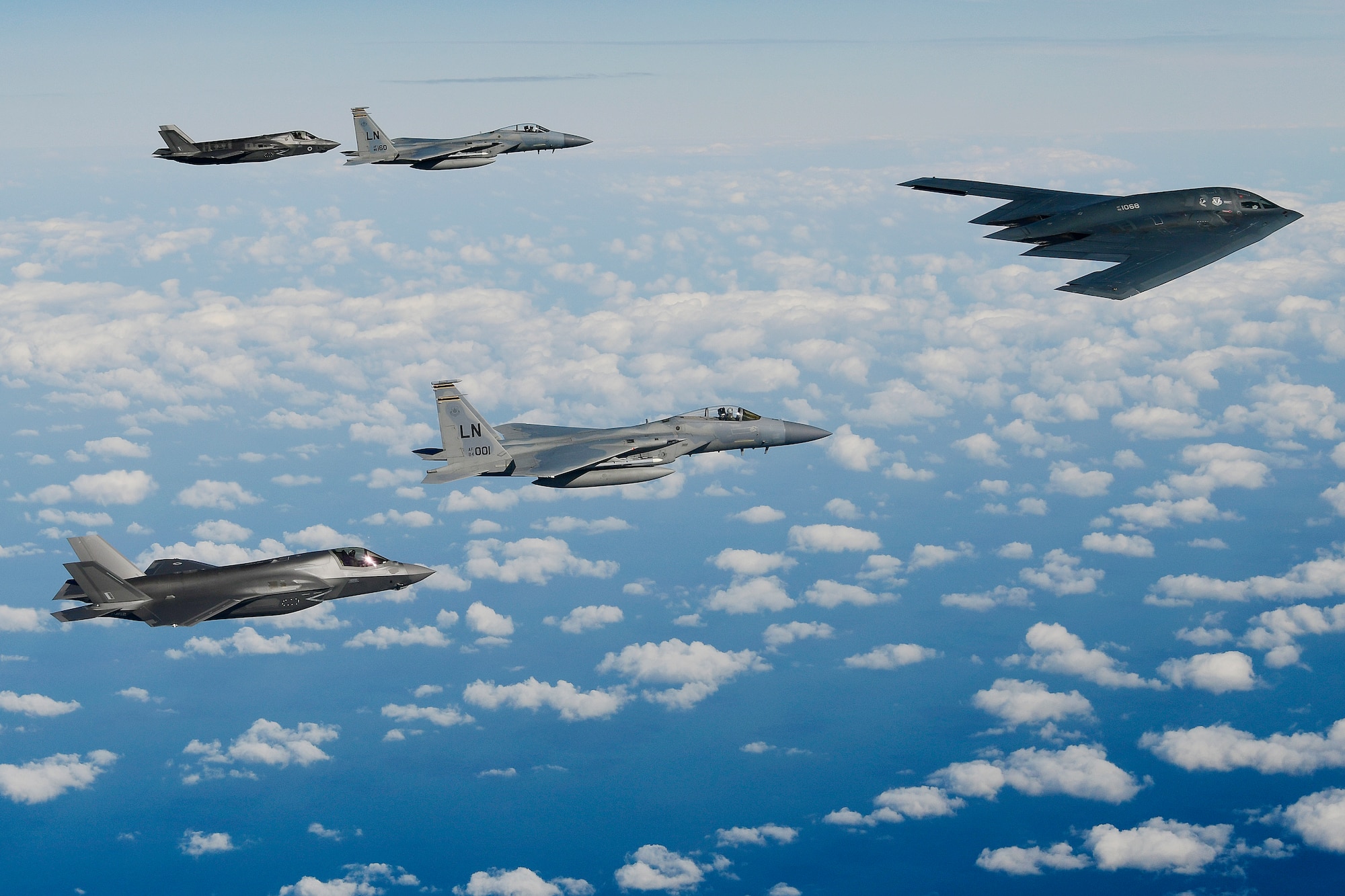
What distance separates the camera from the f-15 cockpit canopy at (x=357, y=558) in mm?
40844

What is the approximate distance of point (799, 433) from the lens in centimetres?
5172

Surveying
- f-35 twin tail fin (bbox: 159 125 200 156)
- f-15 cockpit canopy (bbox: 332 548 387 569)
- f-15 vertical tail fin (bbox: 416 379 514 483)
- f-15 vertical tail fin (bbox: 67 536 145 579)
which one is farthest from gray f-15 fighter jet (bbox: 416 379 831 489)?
f-35 twin tail fin (bbox: 159 125 200 156)

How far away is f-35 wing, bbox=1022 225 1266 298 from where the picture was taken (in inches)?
1649

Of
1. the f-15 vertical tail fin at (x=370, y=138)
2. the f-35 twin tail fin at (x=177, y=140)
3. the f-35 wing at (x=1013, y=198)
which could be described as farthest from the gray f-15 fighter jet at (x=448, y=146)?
the f-35 wing at (x=1013, y=198)

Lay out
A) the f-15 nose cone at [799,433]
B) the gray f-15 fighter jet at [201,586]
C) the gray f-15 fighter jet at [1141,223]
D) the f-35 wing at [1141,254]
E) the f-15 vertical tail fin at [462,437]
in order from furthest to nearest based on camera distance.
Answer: the f-15 nose cone at [799,433], the gray f-15 fighter jet at [1141,223], the f-15 vertical tail fin at [462,437], the f-35 wing at [1141,254], the gray f-15 fighter jet at [201,586]

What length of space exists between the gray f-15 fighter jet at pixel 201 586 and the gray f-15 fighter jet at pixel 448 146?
22.5 m

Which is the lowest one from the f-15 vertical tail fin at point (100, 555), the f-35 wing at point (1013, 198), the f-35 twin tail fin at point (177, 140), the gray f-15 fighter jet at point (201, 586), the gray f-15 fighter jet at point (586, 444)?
the gray f-15 fighter jet at point (201, 586)

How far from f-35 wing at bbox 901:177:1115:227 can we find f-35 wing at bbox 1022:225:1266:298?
105 inches

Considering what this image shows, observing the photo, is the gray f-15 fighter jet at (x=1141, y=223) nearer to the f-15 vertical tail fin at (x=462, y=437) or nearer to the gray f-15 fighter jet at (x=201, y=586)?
the f-15 vertical tail fin at (x=462, y=437)

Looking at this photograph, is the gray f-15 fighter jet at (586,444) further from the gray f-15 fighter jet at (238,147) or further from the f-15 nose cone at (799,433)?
the gray f-15 fighter jet at (238,147)

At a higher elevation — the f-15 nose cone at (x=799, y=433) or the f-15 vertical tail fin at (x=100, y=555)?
the f-15 nose cone at (x=799, y=433)

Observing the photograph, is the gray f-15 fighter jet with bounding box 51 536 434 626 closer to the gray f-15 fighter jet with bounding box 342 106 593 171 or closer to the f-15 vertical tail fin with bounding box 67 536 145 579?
the f-15 vertical tail fin with bounding box 67 536 145 579

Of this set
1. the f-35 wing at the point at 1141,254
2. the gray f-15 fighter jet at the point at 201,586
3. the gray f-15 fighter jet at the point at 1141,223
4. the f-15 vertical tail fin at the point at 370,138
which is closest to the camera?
the gray f-15 fighter jet at the point at 201,586

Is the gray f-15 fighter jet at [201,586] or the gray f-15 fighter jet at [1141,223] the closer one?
the gray f-15 fighter jet at [201,586]
